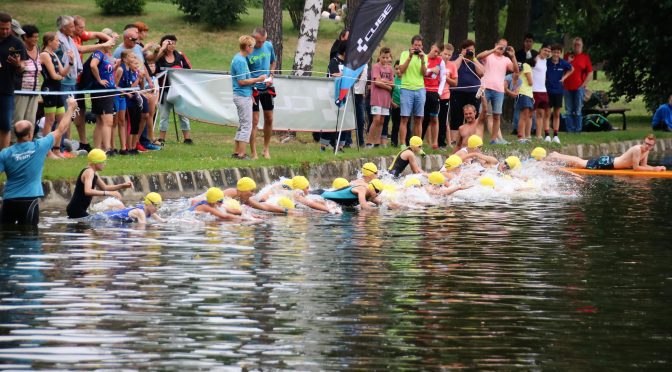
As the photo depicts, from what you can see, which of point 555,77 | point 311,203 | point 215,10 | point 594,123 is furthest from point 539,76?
point 215,10

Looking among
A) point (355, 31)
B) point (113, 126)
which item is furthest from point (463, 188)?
point (113, 126)

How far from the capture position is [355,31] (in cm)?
2427

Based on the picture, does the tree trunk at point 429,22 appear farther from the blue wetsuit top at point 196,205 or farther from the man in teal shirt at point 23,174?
the man in teal shirt at point 23,174

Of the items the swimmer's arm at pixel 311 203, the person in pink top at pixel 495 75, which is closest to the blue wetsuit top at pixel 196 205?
the swimmer's arm at pixel 311 203

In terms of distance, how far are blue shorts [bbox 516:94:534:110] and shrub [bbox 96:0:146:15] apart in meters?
27.8

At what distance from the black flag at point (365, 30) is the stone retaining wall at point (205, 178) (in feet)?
6.32

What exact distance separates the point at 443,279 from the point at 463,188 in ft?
30.9

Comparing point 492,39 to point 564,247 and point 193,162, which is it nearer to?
point 193,162

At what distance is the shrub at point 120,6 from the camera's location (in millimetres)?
53562

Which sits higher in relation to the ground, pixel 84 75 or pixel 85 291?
pixel 84 75

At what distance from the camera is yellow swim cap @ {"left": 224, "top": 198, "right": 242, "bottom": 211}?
59.5 ft

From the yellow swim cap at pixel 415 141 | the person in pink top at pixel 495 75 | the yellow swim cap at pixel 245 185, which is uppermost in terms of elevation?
the person in pink top at pixel 495 75

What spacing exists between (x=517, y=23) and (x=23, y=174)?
20.3m

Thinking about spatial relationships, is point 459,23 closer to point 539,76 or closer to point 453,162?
point 539,76
